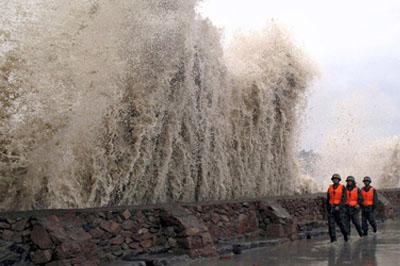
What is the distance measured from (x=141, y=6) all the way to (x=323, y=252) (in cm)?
553

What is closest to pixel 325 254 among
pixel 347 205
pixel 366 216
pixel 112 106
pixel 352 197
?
pixel 347 205

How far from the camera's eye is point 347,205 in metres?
12.7

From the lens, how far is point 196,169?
42.1ft

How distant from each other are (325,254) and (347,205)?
2808mm

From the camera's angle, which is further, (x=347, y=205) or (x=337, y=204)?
(x=347, y=205)

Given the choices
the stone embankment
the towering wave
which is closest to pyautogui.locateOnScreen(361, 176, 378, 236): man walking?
the stone embankment

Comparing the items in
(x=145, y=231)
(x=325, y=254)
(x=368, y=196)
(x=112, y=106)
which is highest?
(x=112, y=106)

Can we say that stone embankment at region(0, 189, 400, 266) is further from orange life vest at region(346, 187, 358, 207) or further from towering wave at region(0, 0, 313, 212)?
towering wave at region(0, 0, 313, 212)

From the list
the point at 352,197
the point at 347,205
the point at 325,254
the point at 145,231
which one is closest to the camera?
the point at 145,231

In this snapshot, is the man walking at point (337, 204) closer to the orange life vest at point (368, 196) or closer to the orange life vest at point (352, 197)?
the orange life vest at point (352, 197)

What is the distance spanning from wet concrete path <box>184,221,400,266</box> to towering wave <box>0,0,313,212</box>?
2480 mm

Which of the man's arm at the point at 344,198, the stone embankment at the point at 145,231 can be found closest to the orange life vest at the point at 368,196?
the stone embankment at the point at 145,231

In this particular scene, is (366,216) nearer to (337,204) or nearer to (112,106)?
(337,204)

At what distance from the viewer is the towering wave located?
9281mm
